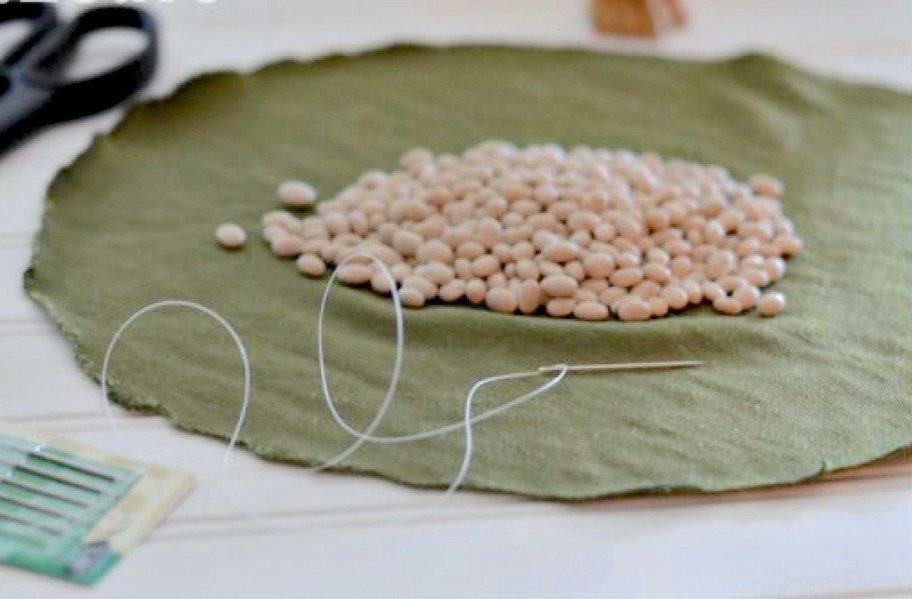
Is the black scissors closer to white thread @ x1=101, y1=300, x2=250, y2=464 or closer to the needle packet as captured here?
white thread @ x1=101, y1=300, x2=250, y2=464

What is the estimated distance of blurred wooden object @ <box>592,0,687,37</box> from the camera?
1327 millimetres

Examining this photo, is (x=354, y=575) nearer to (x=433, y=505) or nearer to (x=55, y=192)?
(x=433, y=505)

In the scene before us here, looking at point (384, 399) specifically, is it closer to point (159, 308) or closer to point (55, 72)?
point (159, 308)

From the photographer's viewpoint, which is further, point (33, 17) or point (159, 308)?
point (33, 17)

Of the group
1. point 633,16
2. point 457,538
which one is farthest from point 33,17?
point 457,538

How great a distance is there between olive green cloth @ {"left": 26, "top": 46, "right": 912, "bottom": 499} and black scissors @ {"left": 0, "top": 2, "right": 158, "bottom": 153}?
4cm

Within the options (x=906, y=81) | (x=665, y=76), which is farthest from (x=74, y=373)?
(x=906, y=81)

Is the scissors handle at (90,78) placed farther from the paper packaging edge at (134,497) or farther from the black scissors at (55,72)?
the paper packaging edge at (134,497)

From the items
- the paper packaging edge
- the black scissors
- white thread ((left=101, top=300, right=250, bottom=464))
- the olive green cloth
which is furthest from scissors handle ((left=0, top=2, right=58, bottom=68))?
the paper packaging edge

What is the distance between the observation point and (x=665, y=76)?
1256 millimetres

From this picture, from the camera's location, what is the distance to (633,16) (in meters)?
1.33

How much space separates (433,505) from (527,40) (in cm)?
67

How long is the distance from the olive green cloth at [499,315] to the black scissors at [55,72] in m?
0.04

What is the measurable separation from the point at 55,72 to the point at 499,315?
1.68 feet
